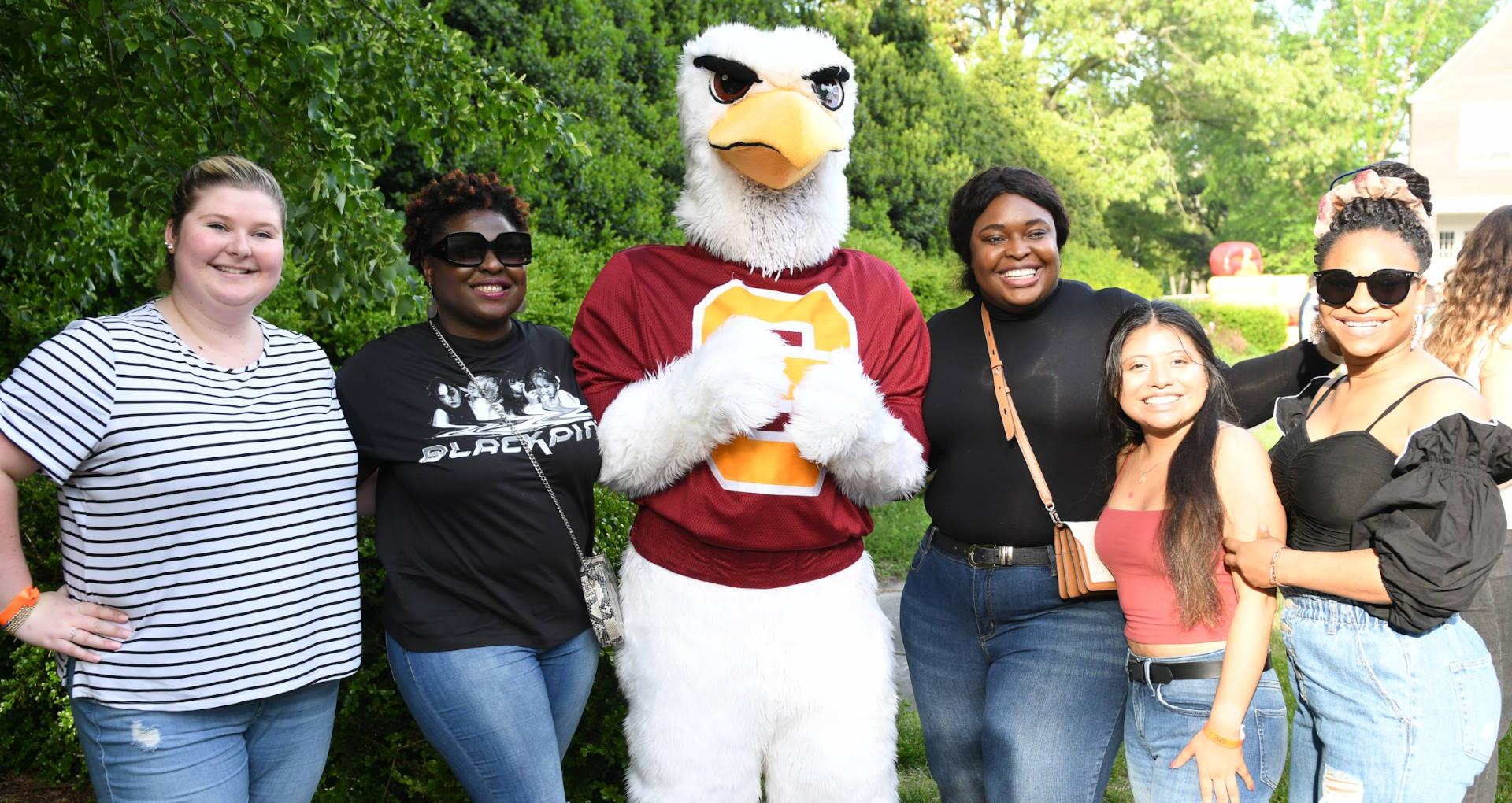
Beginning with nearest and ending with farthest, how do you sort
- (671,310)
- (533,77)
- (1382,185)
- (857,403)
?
(1382,185) < (857,403) < (671,310) < (533,77)

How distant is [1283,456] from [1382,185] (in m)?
0.62

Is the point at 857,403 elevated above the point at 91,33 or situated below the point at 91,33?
below

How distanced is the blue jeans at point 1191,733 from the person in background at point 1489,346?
0.67 metres

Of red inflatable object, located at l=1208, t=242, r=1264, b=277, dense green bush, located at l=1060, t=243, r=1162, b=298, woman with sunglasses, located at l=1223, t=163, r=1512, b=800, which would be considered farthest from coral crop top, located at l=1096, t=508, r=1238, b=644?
red inflatable object, located at l=1208, t=242, r=1264, b=277

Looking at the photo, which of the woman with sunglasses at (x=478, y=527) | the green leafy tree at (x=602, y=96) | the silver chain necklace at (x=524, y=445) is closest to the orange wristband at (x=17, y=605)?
the woman with sunglasses at (x=478, y=527)

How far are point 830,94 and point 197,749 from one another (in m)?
2.13

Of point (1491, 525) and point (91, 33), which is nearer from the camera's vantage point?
point (1491, 525)

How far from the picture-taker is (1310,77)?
29047 mm

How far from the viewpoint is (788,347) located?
106 inches

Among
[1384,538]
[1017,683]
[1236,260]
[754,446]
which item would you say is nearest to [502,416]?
[754,446]

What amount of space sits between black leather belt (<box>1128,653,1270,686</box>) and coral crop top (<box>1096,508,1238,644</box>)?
0.05m

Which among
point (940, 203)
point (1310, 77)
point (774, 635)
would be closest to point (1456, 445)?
point (774, 635)

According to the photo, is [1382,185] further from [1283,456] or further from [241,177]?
[241,177]

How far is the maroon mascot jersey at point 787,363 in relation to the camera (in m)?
2.67
